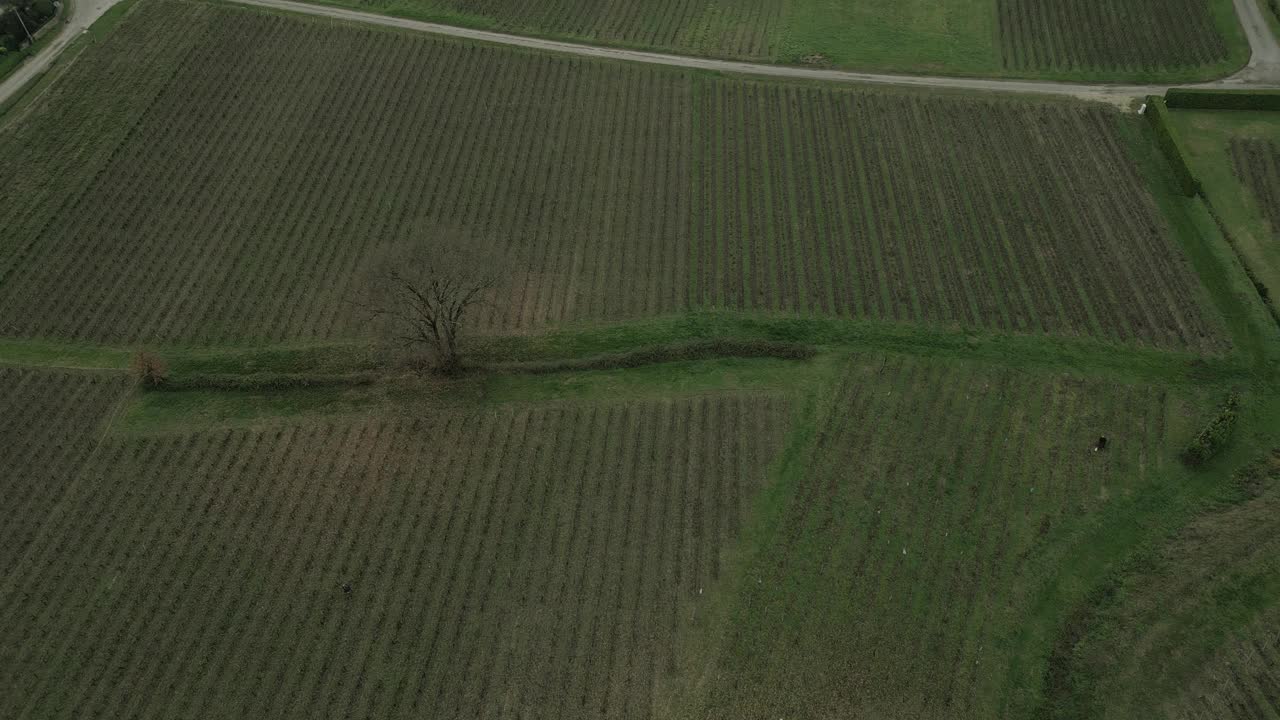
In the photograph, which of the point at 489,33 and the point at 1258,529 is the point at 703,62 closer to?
the point at 489,33

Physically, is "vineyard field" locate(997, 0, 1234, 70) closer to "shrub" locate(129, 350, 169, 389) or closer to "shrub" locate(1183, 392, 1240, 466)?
"shrub" locate(1183, 392, 1240, 466)

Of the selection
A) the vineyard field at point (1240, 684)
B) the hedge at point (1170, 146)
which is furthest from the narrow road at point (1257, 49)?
the vineyard field at point (1240, 684)

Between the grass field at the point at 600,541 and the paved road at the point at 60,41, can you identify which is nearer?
the grass field at the point at 600,541

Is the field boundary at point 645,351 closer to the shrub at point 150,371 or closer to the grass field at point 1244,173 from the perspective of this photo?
the shrub at point 150,371

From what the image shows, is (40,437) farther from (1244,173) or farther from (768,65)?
(1244,173)

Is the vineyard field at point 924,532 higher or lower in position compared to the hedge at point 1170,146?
lower

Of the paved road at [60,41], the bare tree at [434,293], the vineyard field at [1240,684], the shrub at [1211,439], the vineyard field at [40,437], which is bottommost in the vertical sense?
the vineyard field at [1240,684]

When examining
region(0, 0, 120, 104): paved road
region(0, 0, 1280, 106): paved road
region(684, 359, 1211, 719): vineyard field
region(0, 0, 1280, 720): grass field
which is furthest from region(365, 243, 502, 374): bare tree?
region(0, 0, 120, 104): paved road
